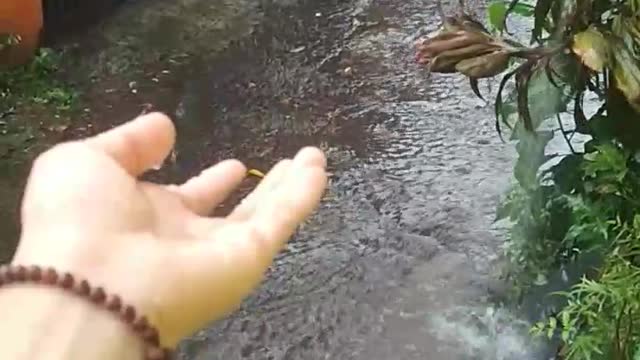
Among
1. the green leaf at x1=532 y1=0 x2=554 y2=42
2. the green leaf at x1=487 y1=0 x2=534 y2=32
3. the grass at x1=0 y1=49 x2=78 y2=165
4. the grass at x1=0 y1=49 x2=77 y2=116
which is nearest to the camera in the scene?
the green leaf at x1=532 y1=0 x2=554 y2=42

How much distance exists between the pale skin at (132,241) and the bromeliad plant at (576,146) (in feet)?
1.29

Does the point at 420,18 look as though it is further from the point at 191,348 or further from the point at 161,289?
the point at 161,289

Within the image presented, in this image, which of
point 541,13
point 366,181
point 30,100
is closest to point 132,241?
point 541,13

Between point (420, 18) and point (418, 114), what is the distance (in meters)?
0.50

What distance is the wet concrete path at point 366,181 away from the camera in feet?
6.73

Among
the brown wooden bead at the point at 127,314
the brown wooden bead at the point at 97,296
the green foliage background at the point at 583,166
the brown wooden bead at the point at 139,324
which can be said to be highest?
the brown wooden bead at the point at 97,296

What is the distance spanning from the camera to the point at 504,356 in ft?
6.55

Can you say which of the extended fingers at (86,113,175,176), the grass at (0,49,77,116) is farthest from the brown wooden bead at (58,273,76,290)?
the grass at (0,49,77,116)

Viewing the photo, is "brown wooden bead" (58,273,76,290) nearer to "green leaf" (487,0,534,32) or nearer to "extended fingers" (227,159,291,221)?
"extended fingers" (227,159,291,221)

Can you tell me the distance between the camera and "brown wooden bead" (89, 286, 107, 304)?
2.93 ft

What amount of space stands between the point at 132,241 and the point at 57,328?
0.13m

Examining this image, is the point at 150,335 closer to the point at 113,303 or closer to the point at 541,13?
the point at 113,303

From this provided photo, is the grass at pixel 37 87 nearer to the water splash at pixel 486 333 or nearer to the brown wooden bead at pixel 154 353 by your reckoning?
the water splash at pixel 486 333

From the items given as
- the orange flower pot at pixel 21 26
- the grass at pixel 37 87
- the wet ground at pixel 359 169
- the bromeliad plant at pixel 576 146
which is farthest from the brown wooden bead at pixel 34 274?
the orange flower pot at pixel 21 26
